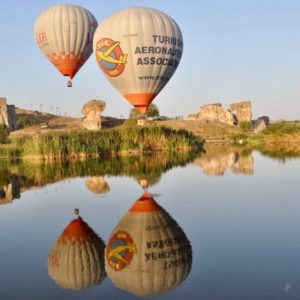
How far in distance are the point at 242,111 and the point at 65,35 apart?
123 feet

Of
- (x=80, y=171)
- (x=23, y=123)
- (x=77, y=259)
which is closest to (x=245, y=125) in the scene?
(x=23, y=123)

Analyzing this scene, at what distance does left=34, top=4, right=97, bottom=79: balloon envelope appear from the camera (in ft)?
89.5

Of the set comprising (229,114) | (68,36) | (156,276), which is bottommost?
(156,276)

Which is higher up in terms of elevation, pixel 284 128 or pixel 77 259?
pixel 284 128

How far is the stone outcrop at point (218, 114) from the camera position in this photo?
5853cm

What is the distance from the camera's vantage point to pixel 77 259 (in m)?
6.99

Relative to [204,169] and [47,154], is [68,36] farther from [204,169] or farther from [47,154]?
[204,169]

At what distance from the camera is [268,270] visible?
5883 mm

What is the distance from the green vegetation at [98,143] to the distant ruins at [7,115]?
82.7ft

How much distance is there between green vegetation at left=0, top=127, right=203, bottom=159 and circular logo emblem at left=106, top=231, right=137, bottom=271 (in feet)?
57.1

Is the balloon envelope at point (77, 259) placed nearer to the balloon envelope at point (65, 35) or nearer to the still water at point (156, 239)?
the still water at point (156, 239)

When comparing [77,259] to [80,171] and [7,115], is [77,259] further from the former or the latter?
[7,115]

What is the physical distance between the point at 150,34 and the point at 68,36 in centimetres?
858

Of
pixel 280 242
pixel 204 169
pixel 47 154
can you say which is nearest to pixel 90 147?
pixel 47 154
